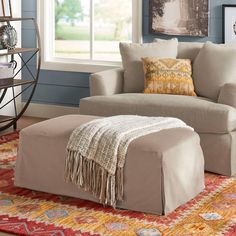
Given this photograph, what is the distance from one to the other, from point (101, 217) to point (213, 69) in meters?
1.88

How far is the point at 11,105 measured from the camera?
6.63 metres

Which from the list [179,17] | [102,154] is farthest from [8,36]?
[102,154]

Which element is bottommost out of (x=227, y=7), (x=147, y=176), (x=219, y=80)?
(x=147, y=176)

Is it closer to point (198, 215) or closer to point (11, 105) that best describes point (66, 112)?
point (11, 105)

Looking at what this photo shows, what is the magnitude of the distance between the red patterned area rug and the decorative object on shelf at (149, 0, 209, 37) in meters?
2.08

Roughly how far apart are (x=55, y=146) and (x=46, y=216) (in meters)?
0.51

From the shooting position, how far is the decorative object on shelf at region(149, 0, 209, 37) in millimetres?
5902

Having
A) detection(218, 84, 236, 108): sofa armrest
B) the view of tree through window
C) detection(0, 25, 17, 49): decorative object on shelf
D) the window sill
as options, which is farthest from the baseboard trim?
detection(218, 84, 236, 108): sofa armrest

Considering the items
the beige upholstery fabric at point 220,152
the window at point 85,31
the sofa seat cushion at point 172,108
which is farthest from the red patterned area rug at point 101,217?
the window at point 85,31

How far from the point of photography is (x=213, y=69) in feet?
16.8

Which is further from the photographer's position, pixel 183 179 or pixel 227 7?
pixel 227 7

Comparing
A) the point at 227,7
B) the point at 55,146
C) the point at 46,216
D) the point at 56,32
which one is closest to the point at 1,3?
the point at 56,32

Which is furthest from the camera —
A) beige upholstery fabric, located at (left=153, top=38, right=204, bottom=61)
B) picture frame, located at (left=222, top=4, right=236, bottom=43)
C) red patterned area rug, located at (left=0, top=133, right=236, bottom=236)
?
picture frame, located at (left=222, top=4, right=236, bottom=43)

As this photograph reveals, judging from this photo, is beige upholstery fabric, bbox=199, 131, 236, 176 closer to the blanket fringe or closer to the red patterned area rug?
the red patterned area rug
